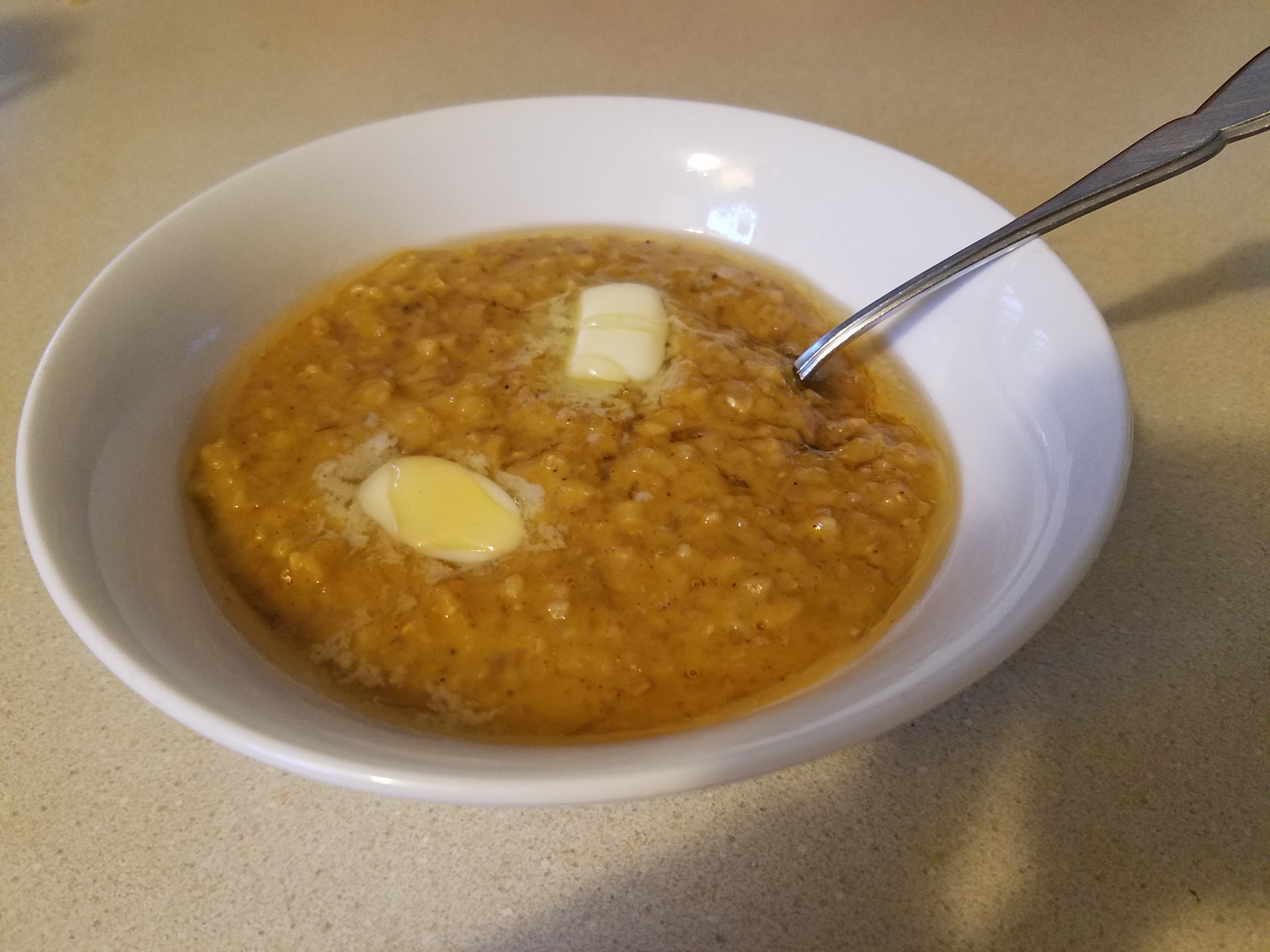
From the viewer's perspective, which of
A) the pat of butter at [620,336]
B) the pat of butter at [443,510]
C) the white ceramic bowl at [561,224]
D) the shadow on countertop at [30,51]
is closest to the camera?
the white ceramic bowl at [561,224]

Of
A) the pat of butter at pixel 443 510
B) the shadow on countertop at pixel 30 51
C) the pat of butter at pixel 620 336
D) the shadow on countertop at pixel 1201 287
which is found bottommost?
the shadow on countertop at pixel 1201 287

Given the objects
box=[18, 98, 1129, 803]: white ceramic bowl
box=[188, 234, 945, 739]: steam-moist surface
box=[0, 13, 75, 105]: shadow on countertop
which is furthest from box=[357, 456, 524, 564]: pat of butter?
box=[0, 13, 75, 105]: shadow on countertop

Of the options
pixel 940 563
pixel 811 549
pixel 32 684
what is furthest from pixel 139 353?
pixel 940 563

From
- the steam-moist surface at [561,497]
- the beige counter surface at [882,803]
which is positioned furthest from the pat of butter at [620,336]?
the beige counter surface at [882,803]

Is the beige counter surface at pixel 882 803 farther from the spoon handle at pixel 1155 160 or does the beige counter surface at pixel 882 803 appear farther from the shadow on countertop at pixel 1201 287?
the spoon handle at pixel 1155 160

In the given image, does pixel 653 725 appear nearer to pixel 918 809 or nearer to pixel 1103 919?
pixel 918 809

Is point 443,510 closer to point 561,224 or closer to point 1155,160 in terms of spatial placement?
point 561,224

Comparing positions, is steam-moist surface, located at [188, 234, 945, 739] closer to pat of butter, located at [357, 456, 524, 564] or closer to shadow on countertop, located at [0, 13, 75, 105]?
pat of butter, located at [357, 456, 524, 564]

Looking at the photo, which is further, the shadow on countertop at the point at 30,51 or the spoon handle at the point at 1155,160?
the shadow on countertop at the point at 30,51
